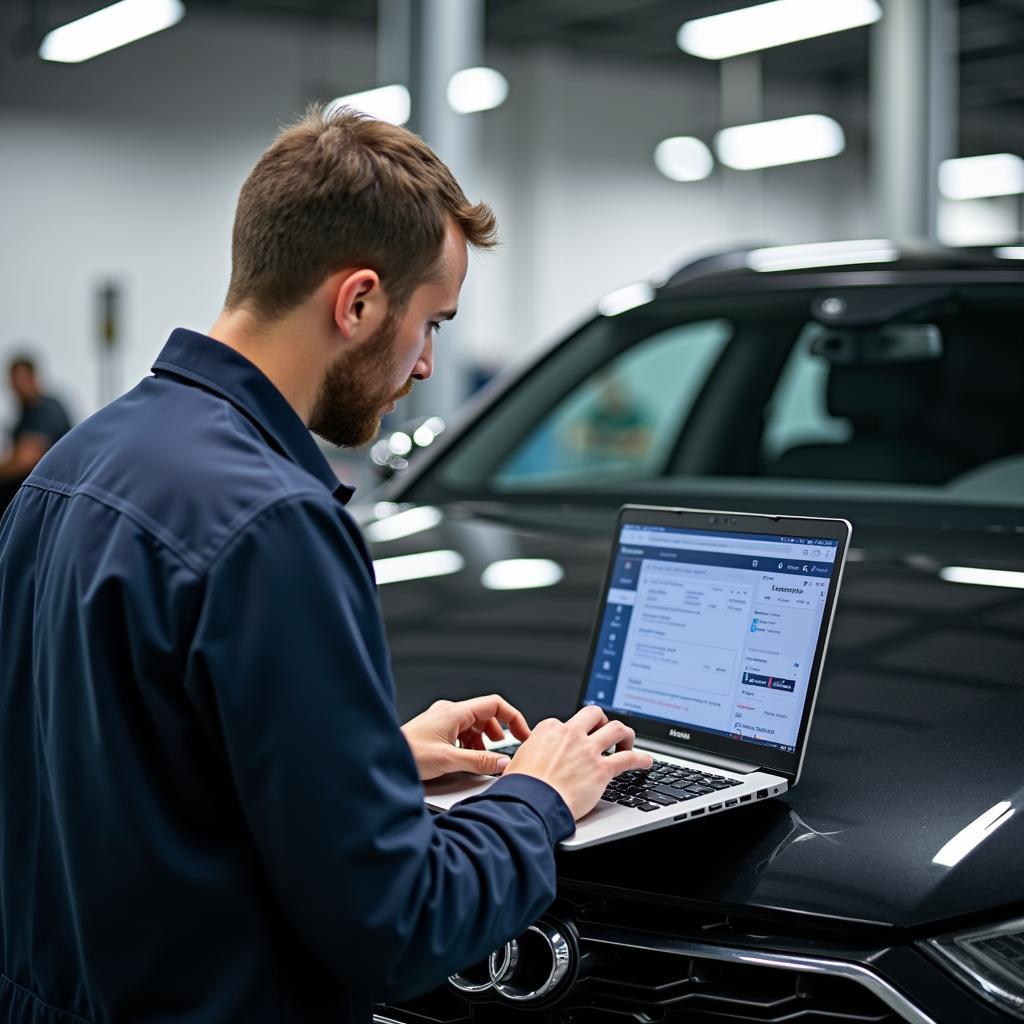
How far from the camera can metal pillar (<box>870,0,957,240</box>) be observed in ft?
27.1

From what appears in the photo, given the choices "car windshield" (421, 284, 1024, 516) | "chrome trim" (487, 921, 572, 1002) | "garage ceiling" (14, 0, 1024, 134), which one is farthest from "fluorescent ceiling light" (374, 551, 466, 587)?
"garage ceiling" (14, 0, 1024, 134)

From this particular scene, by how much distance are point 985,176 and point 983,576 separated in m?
15.1

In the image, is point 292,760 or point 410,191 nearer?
→ point 292,760

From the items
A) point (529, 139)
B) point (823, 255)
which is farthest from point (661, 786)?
point (529, 139)

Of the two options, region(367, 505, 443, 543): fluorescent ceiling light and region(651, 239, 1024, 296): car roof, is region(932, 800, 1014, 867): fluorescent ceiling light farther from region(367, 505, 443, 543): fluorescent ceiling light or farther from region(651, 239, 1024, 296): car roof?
region(651, 239, 1024, 296): car roof

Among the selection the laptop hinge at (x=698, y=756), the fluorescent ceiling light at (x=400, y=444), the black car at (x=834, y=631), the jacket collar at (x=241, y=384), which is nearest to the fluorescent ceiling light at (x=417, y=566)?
the black car at (x=834, y=631)

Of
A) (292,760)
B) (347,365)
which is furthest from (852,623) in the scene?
(292,760)

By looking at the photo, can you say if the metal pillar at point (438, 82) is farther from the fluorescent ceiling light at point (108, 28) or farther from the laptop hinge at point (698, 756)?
the fluorescent ceiling light at point (108, 28)

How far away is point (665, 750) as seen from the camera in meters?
1.66

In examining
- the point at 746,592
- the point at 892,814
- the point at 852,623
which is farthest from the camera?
the point at 852,623

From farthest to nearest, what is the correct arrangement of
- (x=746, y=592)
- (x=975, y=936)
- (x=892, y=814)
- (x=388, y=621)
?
1. (x=388, y=621)
2. (x=746, y=592)
3. (x=892, y=814)
4. (x=975, y=936)

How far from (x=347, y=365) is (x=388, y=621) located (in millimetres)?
978

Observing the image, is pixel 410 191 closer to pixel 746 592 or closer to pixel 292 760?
pixel 292 760

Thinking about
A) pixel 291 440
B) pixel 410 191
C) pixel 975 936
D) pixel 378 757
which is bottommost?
pixel 975 936
